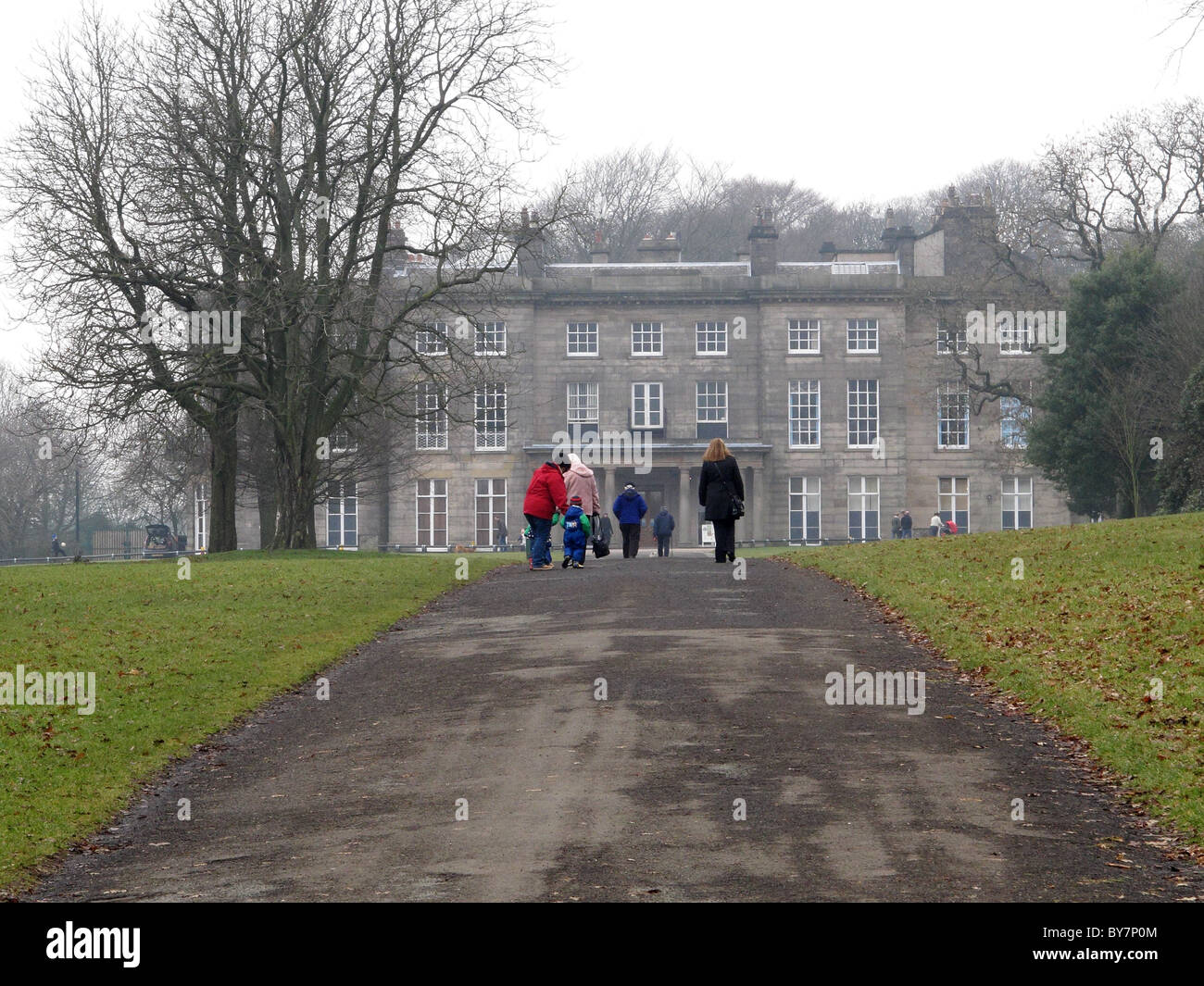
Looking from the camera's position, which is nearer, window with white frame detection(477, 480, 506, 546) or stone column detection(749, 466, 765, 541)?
stone column detection(749, 466, 765, 541)

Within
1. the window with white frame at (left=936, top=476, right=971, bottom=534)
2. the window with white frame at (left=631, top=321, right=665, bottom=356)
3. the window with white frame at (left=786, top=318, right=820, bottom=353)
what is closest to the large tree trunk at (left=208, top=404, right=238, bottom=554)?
the window with white frame at (left=631, top=321, right=665, bottom=356)

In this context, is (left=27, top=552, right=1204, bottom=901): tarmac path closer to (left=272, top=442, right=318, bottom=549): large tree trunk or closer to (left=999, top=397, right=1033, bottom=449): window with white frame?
(left=272, top=442, right=318, bottom=549): large tree trunk

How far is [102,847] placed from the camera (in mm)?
9445

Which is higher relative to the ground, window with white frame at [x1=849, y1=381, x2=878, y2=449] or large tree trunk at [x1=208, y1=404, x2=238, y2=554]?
window with white frame at [x1=849, y1=381, x2=878, y2=449]

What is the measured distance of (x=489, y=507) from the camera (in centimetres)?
6550

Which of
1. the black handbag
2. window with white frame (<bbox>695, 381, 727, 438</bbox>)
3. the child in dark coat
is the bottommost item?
the child in dark coat

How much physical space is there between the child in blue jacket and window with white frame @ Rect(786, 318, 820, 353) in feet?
135

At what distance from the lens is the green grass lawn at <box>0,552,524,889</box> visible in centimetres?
1084

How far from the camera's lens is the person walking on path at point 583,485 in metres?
25.4

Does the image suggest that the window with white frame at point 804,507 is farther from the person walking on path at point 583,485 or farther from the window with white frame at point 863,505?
the person walking on path at point 583,485

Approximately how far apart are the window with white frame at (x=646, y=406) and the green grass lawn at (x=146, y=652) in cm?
3631

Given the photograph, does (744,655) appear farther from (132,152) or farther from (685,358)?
(685,358)

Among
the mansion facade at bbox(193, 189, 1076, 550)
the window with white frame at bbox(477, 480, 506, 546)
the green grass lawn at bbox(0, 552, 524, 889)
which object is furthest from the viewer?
the window with white frame at bbox(477, 480, 506, 546)

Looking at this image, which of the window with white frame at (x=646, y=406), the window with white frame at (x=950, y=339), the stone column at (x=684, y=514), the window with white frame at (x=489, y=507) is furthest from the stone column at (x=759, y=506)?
the window with white frame at (x=489, y=507)
